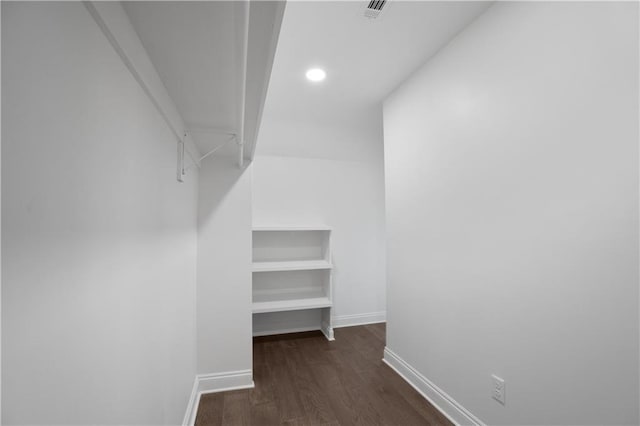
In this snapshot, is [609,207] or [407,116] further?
[407,116]

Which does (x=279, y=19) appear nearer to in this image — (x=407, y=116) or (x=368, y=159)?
(x=407, y=116)

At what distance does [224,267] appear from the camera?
85.8 inches

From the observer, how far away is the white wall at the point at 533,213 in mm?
1076

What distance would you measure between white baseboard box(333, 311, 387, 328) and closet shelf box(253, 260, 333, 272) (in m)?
0.80

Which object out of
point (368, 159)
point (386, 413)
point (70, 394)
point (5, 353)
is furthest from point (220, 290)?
point (368, 159)

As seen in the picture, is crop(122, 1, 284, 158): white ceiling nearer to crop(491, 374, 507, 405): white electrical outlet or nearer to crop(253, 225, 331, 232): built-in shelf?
crop(491, 374, 507, 405): white electrical outlet

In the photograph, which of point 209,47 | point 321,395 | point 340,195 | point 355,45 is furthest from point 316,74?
point 321,395

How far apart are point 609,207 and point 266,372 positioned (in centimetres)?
247

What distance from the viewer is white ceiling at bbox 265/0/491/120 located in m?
1.58

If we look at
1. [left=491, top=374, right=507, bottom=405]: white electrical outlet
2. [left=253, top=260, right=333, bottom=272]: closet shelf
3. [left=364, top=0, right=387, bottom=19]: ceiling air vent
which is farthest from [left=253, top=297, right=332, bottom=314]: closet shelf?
[left=364, top=0, right=387, bottom=19]: ceiling air vent

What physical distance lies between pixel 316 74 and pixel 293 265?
1.97 meters

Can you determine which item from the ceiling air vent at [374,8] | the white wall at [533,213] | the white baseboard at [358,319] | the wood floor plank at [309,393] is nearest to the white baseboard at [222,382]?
the wood floor plank at [309,393]

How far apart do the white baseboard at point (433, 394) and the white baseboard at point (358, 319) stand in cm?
112

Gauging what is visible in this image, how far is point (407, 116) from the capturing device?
2.31 metres
